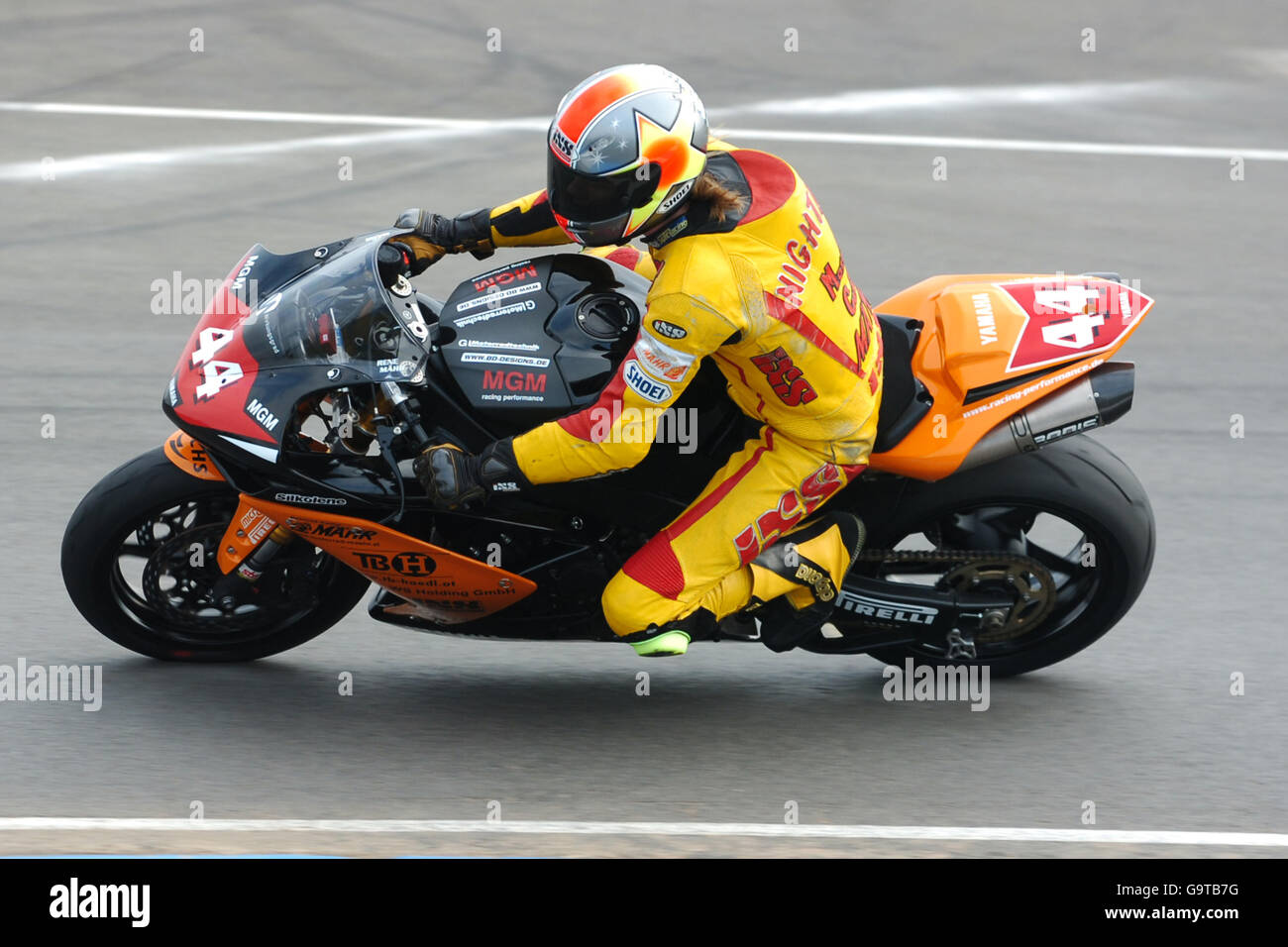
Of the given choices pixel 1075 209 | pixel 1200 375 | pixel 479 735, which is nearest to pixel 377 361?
pixel 479 735

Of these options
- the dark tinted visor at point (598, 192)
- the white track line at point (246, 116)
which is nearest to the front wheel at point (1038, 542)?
the dark tinted visor at point (598, 192)

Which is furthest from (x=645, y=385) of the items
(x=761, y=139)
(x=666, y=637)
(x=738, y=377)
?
(x=761, y=139)

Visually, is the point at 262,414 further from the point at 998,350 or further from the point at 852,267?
the point at 852,267

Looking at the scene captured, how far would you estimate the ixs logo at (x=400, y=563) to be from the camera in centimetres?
514

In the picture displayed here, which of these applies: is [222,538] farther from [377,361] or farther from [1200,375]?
[1200,375]

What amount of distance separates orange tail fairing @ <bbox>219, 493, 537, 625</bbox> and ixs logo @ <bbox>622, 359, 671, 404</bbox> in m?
0.81

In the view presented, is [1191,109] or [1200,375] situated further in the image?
[1191,109]

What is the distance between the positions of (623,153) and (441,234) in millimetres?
937

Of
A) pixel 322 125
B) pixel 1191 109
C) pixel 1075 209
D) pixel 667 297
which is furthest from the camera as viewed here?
pixel 1191 109

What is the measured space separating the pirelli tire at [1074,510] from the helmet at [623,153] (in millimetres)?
1314

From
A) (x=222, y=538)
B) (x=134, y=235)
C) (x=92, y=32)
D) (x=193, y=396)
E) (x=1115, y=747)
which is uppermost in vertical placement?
(x=92, y=32)

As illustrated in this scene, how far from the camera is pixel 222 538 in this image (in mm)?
5367

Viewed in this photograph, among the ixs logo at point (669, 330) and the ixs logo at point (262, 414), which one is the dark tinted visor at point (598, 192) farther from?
the ixs logo at point (262, 414)

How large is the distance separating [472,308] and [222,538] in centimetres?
106
